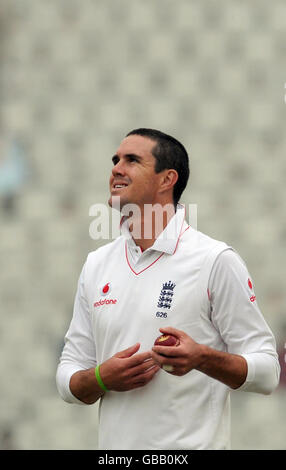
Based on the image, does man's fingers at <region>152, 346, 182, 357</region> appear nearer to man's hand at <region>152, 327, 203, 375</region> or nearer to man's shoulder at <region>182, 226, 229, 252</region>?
man's hand at <region>152, 327, 203, 375</region>

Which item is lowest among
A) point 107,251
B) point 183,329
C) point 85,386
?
point 85,386

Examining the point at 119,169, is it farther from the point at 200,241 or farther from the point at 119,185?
the point at 200,241

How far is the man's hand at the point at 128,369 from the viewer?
1.38 m

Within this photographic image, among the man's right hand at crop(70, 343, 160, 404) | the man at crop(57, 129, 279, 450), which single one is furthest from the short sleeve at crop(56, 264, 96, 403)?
the man's right hand at crop(70, 343, 160, 404)

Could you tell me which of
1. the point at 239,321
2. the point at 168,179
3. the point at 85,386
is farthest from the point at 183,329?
the point at 168,179

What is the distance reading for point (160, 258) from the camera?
151 centimetres

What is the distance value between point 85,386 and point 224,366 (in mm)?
262

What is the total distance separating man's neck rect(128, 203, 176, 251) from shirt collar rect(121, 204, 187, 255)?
0.04 ft

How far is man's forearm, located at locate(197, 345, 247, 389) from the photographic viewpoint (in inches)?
52.2

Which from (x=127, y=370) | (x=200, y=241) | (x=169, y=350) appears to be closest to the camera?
(x=169, y=350)

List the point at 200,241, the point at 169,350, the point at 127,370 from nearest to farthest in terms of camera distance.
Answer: the point at 169,350 < the point at 127,370 < the point at 200,241

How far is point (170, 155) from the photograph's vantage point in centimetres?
159
